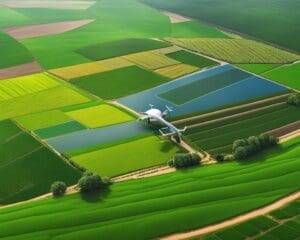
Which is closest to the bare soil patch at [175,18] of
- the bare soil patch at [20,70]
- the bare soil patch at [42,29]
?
the bare soil patch at [42,29]

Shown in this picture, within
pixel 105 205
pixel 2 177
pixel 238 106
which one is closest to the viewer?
pixel 105 205

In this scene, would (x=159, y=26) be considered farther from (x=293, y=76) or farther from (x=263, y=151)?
(x=263, y=151)

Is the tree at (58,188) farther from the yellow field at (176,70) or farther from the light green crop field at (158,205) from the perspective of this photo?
the yellow field at (176,70)

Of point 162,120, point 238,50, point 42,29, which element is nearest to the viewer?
point 162,120

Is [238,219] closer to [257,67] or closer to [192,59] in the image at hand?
[257,67]

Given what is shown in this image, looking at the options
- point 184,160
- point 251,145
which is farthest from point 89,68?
point 251,145

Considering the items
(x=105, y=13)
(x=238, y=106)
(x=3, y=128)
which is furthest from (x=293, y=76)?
(x=105, y=13)
